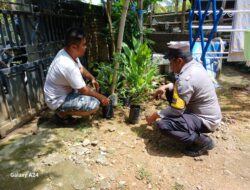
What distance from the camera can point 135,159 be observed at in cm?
278

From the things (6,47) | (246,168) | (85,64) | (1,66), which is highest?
(6,47)

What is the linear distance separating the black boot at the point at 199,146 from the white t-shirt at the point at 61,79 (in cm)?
161

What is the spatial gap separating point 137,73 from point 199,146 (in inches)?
73.0

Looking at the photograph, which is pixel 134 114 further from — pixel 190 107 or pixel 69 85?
pixel 69 85

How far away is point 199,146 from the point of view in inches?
113

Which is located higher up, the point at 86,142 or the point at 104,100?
A: the point at 104,100

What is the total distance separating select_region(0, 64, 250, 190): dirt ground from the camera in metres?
2.43

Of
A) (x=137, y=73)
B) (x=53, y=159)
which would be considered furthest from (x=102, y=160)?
(x=137, y=73)

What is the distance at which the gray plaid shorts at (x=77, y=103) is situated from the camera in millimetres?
3262

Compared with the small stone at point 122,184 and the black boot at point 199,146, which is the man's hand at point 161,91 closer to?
the black boot at point 199,146

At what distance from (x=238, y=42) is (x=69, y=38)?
2.85 metres

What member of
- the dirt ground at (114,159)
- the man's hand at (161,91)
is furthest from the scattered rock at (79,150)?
the man's hand at (161,91)

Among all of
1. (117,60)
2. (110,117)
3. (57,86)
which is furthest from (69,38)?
(110,117)

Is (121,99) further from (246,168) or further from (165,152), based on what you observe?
(246,168)
